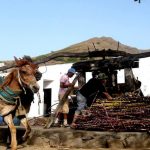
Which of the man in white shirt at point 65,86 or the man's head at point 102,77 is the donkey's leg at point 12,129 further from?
the man's head at point 102,77

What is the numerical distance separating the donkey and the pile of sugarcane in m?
1.96

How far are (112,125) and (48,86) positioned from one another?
61.9 ft

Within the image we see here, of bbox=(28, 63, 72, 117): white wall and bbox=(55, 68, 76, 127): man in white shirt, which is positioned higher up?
bbox=(55, 68, 76, 127): man in white shirt

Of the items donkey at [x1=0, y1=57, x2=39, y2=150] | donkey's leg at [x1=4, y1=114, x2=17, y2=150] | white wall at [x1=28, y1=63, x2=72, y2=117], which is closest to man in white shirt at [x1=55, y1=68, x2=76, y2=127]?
donkey at [x1=0, y1=57, x2=39, y2=150]

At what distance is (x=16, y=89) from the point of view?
36.9 ft

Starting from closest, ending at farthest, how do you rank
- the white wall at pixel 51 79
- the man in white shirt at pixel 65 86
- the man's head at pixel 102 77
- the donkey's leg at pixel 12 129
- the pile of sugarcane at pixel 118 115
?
the donkey's leg at pixel 12 129 < the pile of sugarcane at pixel 118 115 < the man's head at pixel 102 77 < the man in white shirt at pixel 65 86 < the white wall at pixel 51 79

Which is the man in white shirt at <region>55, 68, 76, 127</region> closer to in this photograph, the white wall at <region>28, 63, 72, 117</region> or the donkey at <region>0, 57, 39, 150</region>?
the donkey at <region>0, 57, 39, 150</region>

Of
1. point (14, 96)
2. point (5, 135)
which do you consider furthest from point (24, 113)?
point (5, 135)

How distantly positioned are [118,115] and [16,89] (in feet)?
9.21

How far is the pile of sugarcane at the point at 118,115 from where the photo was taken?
11531mm

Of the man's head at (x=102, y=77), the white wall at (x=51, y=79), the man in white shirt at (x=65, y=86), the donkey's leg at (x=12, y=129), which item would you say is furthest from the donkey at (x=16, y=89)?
the white wall at (x=51, y=79)

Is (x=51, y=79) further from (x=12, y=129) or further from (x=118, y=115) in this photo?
(x=12, y=129)

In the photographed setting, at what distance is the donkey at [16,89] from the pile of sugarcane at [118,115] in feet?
6.44

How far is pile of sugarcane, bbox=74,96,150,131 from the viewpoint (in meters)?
11.5
